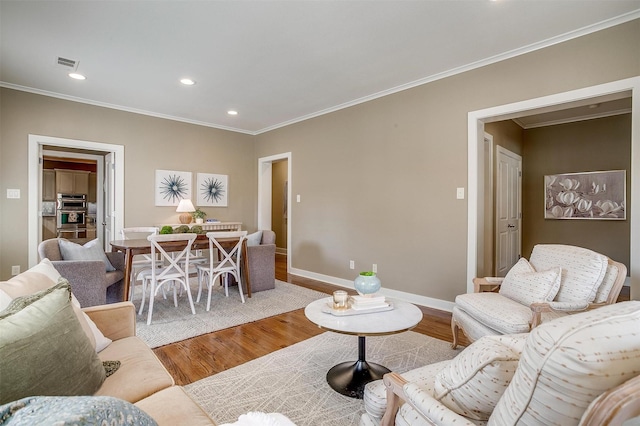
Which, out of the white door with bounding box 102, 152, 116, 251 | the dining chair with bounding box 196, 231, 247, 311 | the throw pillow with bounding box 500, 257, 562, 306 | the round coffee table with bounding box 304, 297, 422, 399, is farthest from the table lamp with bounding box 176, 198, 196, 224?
the throw pillow with bounding box 500, 257, 562, 306

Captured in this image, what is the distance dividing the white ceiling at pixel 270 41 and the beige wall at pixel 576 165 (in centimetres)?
322

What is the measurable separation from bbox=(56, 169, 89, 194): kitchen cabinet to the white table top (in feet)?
25.8

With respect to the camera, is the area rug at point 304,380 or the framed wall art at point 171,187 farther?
the framed wall art at point 171,187

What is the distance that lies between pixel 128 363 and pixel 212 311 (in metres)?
2.10

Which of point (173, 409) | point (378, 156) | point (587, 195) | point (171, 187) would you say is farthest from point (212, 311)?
point (587, 195)

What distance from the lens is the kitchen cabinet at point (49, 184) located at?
6990 millimetres

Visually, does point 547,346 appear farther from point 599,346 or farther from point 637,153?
point 637,153

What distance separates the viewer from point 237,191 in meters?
6.04

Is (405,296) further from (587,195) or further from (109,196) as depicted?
(109,196)

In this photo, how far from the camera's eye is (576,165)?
510 cm

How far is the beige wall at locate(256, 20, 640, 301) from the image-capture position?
2.71m

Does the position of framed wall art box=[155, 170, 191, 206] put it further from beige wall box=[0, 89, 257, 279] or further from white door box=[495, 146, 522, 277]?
white door box=[495, 146, 522, 277]

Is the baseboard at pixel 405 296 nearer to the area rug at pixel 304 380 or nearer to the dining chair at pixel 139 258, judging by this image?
the area rug at pixel 304 380

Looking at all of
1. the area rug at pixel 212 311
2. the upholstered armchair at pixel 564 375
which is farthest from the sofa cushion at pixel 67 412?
the area rug at pixel 212 311
